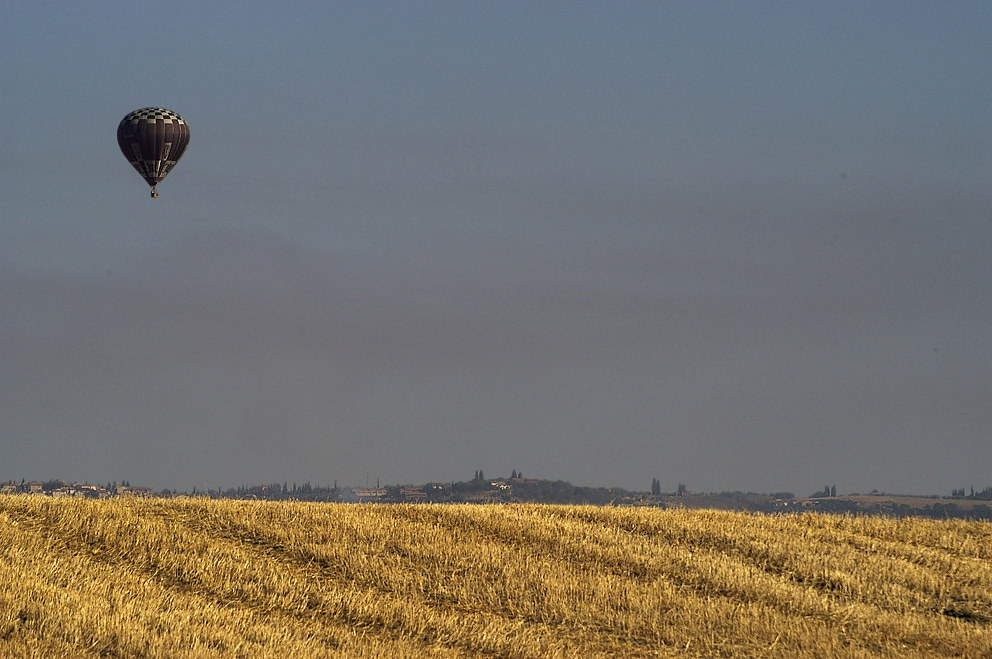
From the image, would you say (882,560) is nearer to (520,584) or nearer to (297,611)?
(520,584)

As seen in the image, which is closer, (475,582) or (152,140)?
(475,582)

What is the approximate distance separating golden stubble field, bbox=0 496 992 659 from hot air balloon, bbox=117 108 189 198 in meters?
47.0

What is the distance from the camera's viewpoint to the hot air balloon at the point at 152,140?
74.2 m

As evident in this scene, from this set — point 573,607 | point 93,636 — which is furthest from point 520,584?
point 93,636

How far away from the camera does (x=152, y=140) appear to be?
74.1 metres

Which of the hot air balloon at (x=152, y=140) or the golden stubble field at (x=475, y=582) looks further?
the hot air balloon at (x=152, y=140)

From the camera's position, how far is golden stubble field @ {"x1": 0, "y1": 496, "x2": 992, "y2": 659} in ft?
72.2

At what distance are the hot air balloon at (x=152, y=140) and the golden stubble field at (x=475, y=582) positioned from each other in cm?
4702

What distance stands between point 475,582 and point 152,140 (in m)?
56.0

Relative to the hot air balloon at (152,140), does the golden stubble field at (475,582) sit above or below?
below

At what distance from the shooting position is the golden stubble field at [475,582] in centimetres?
2200

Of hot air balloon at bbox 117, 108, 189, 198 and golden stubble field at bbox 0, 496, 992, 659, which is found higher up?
hot air balloon at bbox 117, 108, 189, 198

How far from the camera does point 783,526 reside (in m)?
33.5

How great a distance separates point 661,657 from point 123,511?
16249 millimetres
